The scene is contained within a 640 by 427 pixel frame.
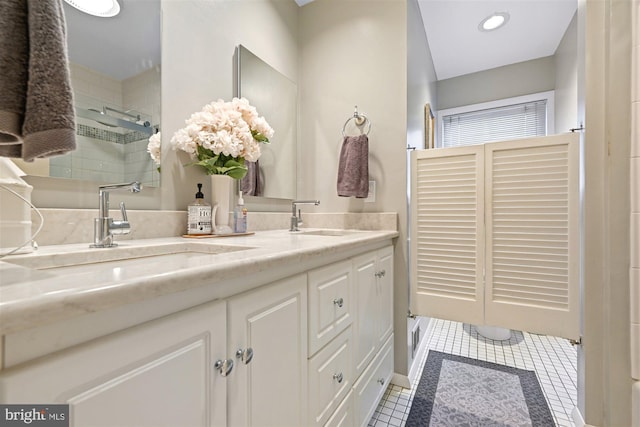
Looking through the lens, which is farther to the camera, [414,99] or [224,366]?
[414,99]

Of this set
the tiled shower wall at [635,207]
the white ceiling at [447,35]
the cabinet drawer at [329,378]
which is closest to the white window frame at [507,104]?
the white ceiling at [447,35]

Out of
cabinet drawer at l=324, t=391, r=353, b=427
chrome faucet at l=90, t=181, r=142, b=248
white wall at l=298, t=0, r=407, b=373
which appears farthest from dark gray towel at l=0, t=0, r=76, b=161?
white wall at l=298, t=0, r=407, b=373

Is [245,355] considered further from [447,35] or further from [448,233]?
[447,35]

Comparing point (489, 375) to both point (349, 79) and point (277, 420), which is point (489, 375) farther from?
point (349, 79)

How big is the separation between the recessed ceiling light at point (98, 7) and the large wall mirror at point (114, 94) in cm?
1

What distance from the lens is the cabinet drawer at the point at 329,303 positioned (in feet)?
3.00

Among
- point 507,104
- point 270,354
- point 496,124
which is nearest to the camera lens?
point 270,354

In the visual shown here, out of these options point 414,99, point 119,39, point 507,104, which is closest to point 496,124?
point 507,104

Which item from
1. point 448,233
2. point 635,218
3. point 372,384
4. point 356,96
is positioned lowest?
point 372,384

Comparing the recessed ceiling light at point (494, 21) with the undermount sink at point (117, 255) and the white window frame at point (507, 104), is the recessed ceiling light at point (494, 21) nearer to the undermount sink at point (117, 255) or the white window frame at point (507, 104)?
the white window frame at point (507, 104)

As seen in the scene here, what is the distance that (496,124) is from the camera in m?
3.11

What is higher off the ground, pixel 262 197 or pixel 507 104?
pixel 507 104

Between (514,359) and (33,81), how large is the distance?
2658 mm

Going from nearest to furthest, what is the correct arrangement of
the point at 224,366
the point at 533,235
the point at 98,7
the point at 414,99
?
the point at 224,366
the point at 98,7
the point at 533,235
the point at 414,99
